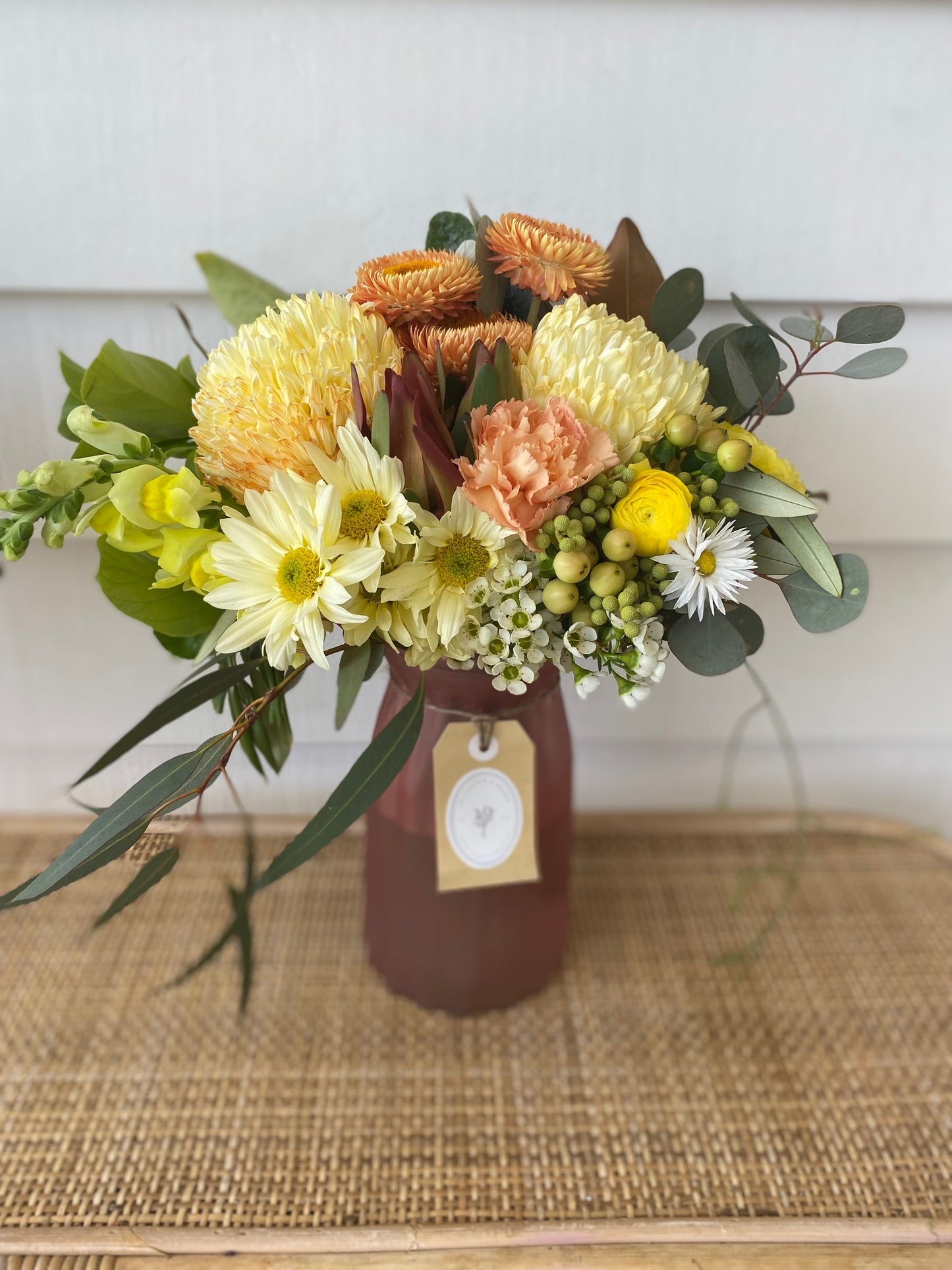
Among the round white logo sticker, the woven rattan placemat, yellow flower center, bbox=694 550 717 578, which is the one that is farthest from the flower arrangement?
the woven rattan placemat

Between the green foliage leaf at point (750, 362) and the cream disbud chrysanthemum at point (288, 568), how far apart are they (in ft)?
0.77

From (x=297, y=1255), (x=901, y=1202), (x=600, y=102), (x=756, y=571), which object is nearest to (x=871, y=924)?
(x=901, y=1202)

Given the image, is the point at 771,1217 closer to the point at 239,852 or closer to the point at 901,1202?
the point at 901,1202

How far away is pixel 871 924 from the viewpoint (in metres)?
0.82

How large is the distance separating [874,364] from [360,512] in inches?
13.0

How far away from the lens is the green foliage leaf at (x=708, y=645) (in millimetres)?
488

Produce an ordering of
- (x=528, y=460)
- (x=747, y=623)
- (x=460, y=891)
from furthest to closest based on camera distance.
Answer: (x=460, y=891)
(x=747, y=623)
(x=528, y=460)

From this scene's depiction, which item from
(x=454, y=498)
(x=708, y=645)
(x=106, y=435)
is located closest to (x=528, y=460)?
(x=454, y=498)

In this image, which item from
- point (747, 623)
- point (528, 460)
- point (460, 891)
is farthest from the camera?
point (460, 891)

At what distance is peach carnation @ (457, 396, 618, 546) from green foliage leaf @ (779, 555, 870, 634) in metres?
0.15

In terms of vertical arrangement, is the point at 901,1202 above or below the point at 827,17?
below

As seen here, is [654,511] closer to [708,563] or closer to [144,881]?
[708,563]

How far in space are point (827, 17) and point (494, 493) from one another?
1.87ft

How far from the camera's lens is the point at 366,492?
47 cm
